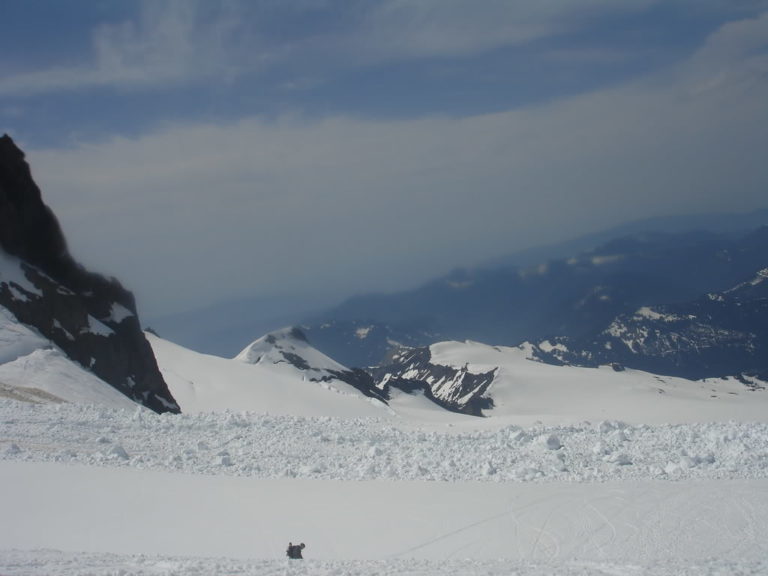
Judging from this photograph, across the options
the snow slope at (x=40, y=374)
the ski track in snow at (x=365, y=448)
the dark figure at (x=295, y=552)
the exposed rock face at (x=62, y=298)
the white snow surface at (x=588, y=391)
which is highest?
the exposed rock face at (x=62, y=298)

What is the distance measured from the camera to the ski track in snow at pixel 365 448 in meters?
18.1

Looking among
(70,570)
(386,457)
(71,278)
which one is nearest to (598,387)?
(71,278)

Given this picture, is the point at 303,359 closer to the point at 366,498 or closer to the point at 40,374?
the point at 40,374

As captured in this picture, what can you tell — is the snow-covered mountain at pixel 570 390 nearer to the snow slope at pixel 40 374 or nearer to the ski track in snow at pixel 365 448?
the snow slope at pixel 40 374

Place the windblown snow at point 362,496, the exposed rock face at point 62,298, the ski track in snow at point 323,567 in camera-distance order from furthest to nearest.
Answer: the exposed rock face at point 62,298 < the windblown snow at point 362,496 < the ski track in snow at point 323,567

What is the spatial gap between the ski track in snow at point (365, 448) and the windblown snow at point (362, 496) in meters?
0.07

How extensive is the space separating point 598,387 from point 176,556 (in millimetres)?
150250

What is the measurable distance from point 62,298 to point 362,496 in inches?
1048

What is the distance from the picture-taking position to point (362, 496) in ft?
53.6

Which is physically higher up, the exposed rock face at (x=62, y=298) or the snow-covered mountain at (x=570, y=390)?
the exposed rock face at (x=62, y=298)

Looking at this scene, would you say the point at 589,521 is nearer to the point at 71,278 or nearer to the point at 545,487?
the point at 545,487

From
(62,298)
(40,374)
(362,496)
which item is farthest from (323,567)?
(62,298)

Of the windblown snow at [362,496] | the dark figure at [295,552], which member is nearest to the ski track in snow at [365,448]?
the windblown snow at [362,496]

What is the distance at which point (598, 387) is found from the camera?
500ft
